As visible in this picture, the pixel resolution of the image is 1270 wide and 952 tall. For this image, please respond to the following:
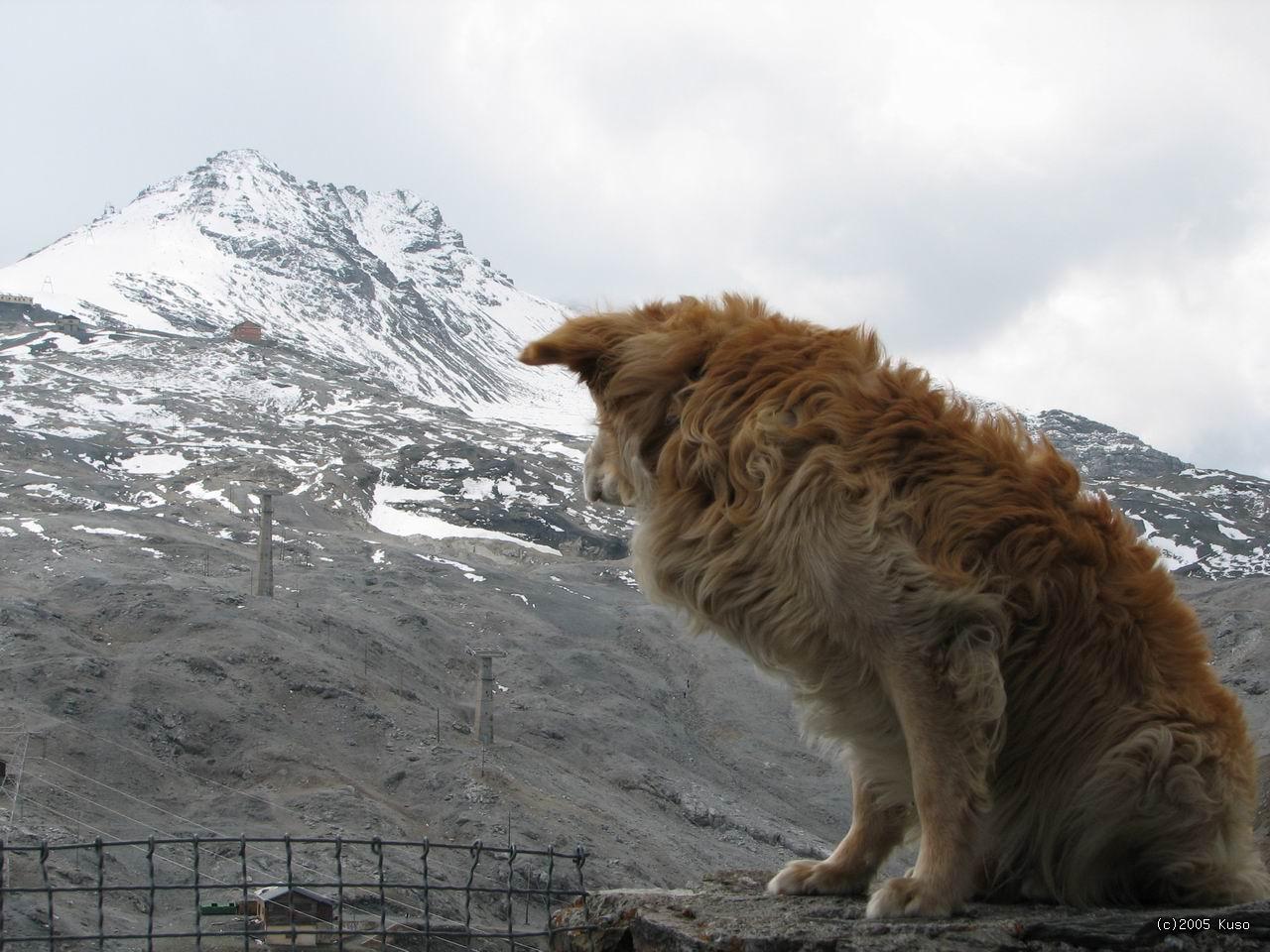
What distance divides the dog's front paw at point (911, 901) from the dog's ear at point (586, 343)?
1.87 meters

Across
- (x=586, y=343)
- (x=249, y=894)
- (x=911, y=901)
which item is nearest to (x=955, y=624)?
(x=911, y=901)

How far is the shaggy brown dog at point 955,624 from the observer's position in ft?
11.0

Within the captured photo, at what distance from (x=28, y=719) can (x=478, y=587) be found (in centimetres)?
2824

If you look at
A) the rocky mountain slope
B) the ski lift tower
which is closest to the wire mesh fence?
the rocky mountain slope

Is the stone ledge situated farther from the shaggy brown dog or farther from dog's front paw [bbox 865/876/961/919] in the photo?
the shaggy brown dog

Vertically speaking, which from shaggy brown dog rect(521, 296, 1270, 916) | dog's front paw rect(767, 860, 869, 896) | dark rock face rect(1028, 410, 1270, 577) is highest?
dark rock face rect(1028, 410, 1270, 577)

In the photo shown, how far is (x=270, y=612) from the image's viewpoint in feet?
139

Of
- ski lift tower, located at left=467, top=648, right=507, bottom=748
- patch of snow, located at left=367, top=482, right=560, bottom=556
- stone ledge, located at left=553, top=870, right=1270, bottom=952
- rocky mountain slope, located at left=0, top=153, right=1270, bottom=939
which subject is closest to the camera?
stone ledge, located at left=553, top=870, right=1270, bottom=952

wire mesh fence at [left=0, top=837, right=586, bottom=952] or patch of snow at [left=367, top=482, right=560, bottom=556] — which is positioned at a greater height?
patch of snow at [left=367, top=482, right=560, bottom=556]

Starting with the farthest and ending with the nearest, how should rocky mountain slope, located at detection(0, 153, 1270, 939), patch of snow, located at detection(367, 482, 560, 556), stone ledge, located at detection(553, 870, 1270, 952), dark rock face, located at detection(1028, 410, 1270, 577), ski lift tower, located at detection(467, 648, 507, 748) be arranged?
dark rock face, located at detection(1028, 410, 1270, 577) → patch of snow, located at detection(367, 482, 560, 556) → ski lift tower, located at detection(467, 648, 507, 748) → rocky mountain slope, located at detection(0, 153, 1270, 939) → stone ledge, located at detection(553, 870, 1270, 952)

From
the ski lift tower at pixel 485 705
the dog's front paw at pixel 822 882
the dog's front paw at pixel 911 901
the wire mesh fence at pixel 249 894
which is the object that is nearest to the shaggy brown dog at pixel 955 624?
the dog's front paw at pixel 911 901

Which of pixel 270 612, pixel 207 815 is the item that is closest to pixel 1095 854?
pixel 207 815

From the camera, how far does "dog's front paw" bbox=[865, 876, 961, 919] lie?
11.0 ft

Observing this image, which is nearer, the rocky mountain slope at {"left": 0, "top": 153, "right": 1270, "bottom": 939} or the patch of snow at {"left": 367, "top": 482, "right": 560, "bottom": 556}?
the rocky mountain slope at {"left": 0, "top": 153, "right": 1270, "bottom": 939}
